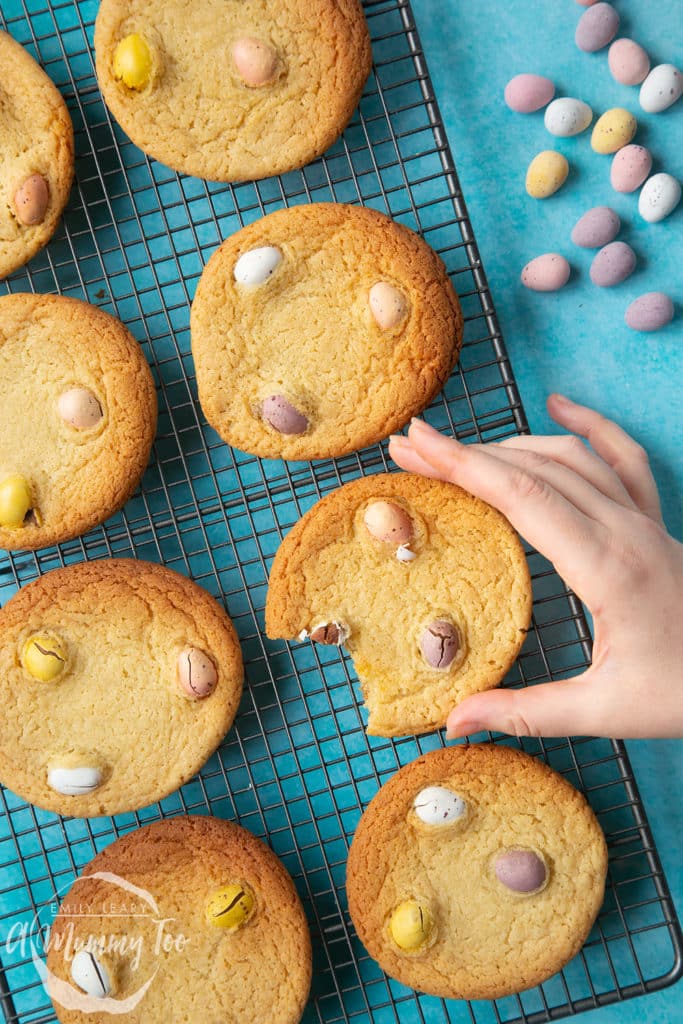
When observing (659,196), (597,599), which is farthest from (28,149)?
(597,599)

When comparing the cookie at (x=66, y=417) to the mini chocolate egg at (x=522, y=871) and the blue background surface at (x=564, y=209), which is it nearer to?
the blue background surface at (x=564, y=209)

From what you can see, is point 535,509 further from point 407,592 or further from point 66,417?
point 66,417

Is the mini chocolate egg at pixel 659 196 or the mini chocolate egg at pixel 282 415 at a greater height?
the mini chocolate egg at pixel 659 196

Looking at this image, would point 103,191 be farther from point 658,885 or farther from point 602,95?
point 658,885

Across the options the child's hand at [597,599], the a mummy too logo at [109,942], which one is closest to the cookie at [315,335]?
the child's hand at [597,599]

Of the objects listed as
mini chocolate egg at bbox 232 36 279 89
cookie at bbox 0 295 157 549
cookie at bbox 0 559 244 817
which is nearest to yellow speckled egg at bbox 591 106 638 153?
mini chocolate egg at bbox 232 36 279 89

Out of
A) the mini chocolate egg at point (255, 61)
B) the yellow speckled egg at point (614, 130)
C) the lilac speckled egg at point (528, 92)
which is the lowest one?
the yellow speckled egg at point (614, 130)
